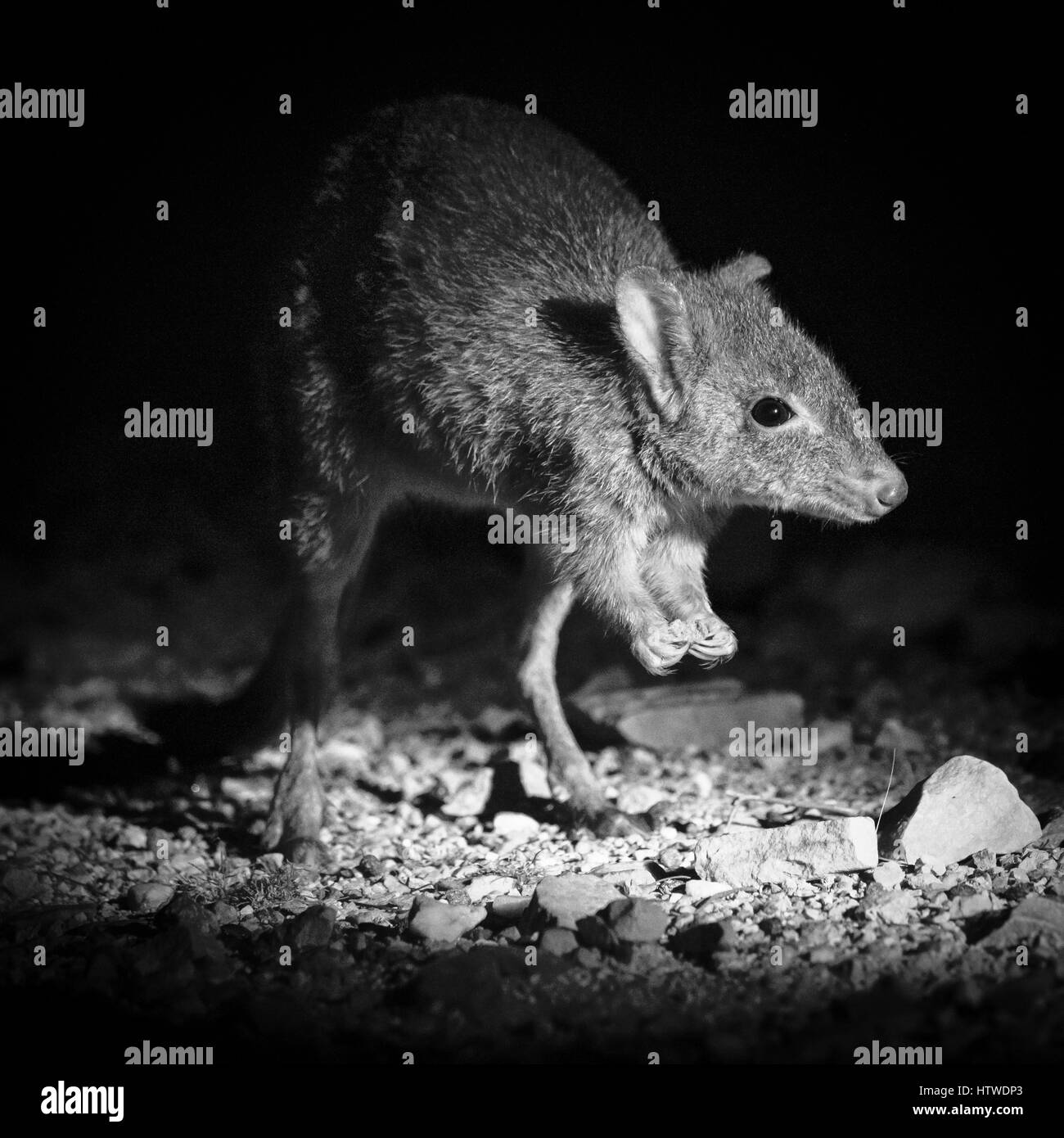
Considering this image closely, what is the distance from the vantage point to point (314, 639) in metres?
6.48

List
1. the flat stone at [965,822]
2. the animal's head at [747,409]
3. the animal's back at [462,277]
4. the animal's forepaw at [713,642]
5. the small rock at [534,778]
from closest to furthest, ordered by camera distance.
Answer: the flat stone at [965,822] < the animal's head at [747,409] < the animal's forepaw at [713,642] < the animal's back at [462,277] < the small rock at [534,778]

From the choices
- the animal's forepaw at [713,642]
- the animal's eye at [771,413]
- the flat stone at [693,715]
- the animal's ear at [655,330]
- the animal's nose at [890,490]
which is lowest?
the flat stone at [693,715]

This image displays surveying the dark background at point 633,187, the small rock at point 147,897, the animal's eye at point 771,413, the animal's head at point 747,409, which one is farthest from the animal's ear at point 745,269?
the small rock at point 147,897

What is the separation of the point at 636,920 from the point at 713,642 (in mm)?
1481

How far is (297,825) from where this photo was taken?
20.2 feet

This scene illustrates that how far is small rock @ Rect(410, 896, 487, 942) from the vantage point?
15.7 feet

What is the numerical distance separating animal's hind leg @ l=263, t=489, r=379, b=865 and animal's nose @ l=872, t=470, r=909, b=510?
2.57 m

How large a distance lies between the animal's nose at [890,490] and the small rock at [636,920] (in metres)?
1.98

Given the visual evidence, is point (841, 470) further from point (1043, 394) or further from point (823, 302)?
point (1043, 394)

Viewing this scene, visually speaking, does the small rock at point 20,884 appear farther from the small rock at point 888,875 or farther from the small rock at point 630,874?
the small rock at point 888,875

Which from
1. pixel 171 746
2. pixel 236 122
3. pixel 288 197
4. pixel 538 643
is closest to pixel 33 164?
pixel 236 122

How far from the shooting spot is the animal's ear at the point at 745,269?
6094 mm

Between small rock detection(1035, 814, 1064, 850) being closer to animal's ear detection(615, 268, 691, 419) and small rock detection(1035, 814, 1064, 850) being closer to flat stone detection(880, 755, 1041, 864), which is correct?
flat stone detection(880, 755, 1041, 864)

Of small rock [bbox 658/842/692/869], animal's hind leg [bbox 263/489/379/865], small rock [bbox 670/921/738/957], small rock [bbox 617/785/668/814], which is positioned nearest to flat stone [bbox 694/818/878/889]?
small rock [bbox 658/842/692/869]
